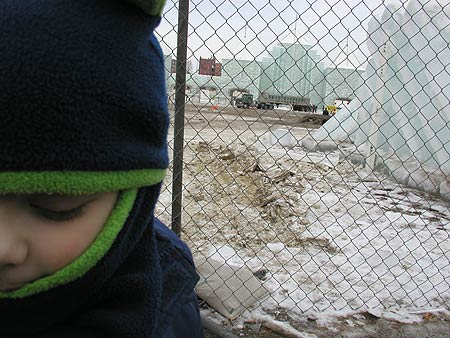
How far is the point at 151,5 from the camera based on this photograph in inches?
24.1

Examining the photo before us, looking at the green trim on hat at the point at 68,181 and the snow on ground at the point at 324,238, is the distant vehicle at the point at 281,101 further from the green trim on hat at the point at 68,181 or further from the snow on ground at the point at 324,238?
the green trim on hat at the point at 68,181

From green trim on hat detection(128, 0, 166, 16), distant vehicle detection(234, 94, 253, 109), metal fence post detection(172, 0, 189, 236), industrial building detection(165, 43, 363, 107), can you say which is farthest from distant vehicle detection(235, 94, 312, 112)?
green trim on hat detection(128, 0, 166, 16)

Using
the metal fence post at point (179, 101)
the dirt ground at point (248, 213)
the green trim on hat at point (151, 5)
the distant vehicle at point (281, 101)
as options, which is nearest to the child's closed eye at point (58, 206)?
the green trim on hat at point (151, 5)

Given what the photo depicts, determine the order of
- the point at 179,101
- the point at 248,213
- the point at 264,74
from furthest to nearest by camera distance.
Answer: the point at 248,213
the point at 264,74
the point at 179,101

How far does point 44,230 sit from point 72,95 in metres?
0.19

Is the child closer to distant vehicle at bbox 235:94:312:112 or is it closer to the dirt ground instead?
the dirt ground

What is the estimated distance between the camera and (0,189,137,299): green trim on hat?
0.60 m

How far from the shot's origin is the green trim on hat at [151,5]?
601 millimetres

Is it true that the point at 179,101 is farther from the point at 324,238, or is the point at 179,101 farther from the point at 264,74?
the point at 324,238

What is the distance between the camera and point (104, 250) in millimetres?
622

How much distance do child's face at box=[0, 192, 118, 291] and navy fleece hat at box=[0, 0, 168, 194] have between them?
34 mm

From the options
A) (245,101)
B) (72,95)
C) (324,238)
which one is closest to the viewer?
(72,95)

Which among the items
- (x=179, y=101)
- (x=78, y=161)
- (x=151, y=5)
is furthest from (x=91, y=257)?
(x=179, y=101)

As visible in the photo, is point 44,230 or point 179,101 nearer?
point 44,230
